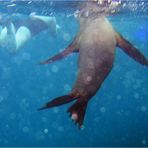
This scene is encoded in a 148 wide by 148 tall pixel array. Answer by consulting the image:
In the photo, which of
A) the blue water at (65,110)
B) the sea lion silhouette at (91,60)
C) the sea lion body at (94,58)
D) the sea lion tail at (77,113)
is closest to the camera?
the sea lion tail at (77,113)

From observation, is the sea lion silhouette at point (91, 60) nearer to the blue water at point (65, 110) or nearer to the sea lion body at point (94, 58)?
the sea lion body at point (94, 58)

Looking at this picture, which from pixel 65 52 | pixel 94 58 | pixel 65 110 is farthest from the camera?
pixel 65 110

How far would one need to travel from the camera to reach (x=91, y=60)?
589cm

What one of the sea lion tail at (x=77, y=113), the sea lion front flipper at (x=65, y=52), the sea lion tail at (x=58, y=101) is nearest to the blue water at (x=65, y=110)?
the sea lion front flipper at (x=65, y=52)

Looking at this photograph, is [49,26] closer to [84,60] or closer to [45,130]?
[84,60]

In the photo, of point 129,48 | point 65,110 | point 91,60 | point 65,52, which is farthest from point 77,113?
point 65,110

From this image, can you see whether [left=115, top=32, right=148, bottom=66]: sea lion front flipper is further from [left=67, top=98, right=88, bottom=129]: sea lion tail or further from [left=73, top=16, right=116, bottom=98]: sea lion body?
[left=67, top=98, right=88, bottom=129]: sea lion tail

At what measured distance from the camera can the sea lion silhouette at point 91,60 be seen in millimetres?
5520

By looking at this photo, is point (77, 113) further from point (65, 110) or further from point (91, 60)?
point (65, 110)

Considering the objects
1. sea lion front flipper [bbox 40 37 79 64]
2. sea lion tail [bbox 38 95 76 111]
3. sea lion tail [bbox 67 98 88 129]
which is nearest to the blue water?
sea lion front flipper [bbox 40 37 79 64]

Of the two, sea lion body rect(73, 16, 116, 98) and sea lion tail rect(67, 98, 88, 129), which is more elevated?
sea lion body rect(73, 16, 116, 98)

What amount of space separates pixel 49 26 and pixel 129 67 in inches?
1693

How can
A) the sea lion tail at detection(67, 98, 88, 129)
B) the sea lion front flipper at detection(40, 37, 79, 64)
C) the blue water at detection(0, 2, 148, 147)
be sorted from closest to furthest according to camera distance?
the sea lion tail at detection(67, 98, 88, 129) < the sea lion front flipper at detection(40, 37, 79, 64) < the blue water at detection(0, 2, 148, 147)

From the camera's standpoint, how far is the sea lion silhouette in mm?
5520
